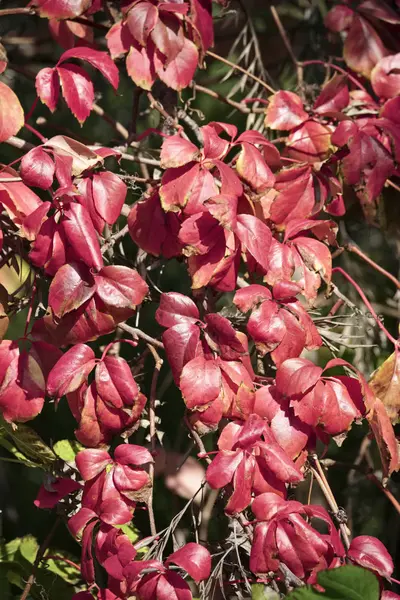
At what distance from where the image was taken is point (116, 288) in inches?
36.6

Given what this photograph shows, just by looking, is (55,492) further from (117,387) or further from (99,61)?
(99,61)

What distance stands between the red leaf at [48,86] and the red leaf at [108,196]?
0.54 feet

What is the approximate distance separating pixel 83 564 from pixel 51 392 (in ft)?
0.75

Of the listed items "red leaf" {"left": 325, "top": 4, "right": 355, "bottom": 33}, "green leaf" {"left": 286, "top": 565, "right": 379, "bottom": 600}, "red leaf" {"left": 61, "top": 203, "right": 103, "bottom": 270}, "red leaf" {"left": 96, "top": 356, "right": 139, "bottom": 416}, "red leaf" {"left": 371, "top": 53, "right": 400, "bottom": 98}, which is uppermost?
"red leaf" {"left": 61, "top": 203, "right": 103, "bottom": 270}

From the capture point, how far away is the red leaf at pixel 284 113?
1.24 m

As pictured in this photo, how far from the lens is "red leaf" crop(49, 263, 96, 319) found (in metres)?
0.89

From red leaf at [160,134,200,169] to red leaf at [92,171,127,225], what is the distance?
0.07 meters

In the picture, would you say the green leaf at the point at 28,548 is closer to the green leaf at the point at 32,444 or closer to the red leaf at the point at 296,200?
the green leaf at the point at 32,444

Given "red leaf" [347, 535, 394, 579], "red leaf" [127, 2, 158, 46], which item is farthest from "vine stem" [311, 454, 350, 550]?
"red leaf" [127, 2, 158, 46]

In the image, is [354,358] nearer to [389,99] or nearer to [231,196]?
[389,99]

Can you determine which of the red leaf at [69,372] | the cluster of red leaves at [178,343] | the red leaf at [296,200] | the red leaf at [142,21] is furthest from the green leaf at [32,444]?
the red leaf at [142,21]

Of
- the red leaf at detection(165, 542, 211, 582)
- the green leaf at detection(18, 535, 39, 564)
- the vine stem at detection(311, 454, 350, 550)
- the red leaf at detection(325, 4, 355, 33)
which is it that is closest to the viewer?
the red leaf at detection(165, 542, 211, 582)

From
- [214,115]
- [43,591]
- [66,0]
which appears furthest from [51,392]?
[214,115]

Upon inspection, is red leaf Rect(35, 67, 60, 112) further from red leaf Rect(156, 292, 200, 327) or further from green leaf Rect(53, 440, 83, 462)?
green leaf Rect(53, 440, 83, 462)
